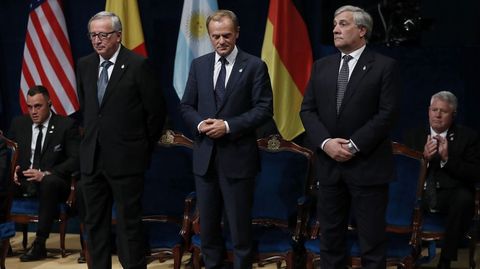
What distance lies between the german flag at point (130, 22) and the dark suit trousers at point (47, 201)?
126cm

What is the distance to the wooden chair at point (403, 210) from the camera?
521 centimetres

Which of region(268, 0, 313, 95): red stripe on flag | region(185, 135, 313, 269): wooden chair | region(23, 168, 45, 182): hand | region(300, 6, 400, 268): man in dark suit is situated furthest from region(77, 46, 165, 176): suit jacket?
region(268, 0, 313, 95): red stripe on flag

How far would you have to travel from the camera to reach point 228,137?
4949 millimetres

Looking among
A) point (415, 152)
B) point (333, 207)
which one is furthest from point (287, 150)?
point (333, 207)

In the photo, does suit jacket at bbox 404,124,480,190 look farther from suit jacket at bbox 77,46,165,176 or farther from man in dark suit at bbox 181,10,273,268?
suit jacket at bbox 77,46,165,176

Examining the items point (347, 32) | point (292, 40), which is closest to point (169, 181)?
point (292, 40)

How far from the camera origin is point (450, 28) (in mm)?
6707

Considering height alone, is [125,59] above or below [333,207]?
above

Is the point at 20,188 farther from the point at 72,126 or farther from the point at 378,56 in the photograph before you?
the point at 378,56

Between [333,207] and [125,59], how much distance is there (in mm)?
1478

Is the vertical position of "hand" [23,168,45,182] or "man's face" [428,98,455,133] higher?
"man's face" [428,98,455,133]

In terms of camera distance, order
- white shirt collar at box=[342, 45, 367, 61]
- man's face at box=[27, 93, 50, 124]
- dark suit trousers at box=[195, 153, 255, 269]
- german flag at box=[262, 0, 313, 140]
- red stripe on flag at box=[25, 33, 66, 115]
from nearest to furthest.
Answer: white shirt collar at box=[342, 45, 367, 61] → dark suit trousers at box=[195, 153, 255, 269] → german flag at box=[262, 0, 313, 140] → man's face at box=[27, 93, 50, 124] → red stripe on flag at box=[25, 33, 66, 115]

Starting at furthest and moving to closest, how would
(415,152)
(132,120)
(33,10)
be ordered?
(33,10) < (415,152) < (132,120)

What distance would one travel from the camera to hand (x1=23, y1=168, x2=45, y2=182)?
21.9 ft
